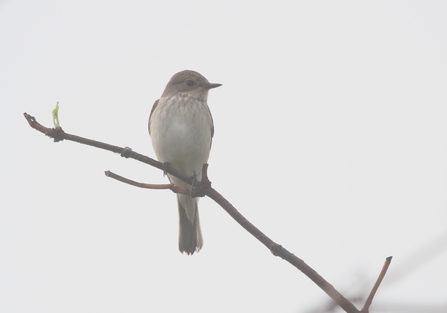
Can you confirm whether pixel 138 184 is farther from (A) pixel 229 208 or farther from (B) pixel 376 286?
(B) pixel 376 286

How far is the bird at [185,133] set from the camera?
705 centimetres

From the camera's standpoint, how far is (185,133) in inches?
279

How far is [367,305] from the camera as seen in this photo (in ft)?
6.94

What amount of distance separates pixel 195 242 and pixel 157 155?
4.42 feet

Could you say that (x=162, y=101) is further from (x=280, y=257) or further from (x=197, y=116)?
(x=280, y=257)

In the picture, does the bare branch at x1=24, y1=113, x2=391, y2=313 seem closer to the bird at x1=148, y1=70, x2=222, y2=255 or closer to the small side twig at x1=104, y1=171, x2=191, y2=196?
the small side twig at x1=104, y1=171, x2=191, y2=196

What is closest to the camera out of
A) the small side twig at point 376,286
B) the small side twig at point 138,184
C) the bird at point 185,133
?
the small side twig at point 376,286

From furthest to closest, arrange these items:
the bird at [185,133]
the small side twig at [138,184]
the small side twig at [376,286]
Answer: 1. the bird at [185,133]
2. the small side twig at [138,184]
3. the small side twig at [376,286]

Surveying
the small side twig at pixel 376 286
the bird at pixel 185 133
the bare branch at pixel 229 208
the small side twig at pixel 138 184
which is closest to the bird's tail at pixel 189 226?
the bird at pixel 185 133

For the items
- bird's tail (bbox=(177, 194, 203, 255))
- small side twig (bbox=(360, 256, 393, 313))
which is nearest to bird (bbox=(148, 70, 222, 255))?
bird's tail (bbox=(177, 194, 203, 255))

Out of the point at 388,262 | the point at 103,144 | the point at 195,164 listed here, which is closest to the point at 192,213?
the point at 195,164

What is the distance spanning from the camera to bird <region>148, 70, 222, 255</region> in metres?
7.05

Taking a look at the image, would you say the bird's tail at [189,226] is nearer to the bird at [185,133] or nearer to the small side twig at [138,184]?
the bird at [185,133]

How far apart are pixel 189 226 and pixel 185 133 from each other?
1462mm
